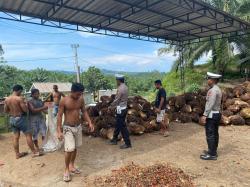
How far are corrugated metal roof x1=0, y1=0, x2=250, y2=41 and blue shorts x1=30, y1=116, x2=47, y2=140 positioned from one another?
13.5ft

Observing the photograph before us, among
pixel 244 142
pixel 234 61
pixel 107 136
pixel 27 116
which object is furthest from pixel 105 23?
pixel 234 61

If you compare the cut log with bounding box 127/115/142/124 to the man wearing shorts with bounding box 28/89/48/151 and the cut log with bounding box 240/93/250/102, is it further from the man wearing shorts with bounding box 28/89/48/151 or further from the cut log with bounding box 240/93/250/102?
the cut log with bounding box 240/93/250/102

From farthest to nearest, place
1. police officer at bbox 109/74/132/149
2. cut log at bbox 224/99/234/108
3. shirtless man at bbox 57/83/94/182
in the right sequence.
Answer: cut log at bbox 224/99/234/108 → police officer at bbox 109/74/132/149 → shirtless man at bbox 57/83/94/182

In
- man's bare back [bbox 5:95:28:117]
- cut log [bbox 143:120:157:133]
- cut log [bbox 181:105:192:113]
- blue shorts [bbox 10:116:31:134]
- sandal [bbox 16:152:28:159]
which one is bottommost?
sandal [bbox 16:152:28:159]

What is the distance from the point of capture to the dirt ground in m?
5.74

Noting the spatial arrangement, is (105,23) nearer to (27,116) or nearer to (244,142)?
(27,116)

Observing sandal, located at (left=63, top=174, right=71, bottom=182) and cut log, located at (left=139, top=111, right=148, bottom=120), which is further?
cut log, located at (left=139, top=111, right=148, bottom=120)

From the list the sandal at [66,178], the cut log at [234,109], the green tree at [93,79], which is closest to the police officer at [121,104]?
the sandal at [66,178]

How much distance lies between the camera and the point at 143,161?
6.68 m

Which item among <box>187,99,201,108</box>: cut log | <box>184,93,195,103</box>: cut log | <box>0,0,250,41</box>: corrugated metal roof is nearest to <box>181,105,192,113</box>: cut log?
<box>187,99,201,108</box>: cut log

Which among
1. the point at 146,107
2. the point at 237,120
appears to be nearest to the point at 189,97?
the point at 237,120

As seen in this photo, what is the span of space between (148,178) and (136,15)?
26.5 feet

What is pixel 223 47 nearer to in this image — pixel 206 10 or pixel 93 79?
pixel 206 10

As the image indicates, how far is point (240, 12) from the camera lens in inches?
851
